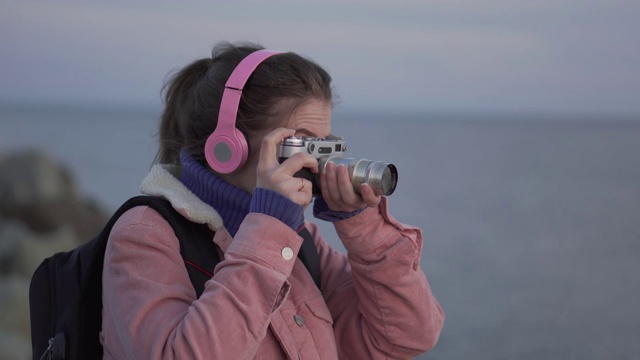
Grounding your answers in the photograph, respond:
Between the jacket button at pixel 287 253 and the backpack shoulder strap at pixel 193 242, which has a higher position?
the jacket button at pixel 287 253

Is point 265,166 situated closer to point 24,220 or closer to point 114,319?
point 114,319

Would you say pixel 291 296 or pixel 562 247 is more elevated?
pixel 291 296

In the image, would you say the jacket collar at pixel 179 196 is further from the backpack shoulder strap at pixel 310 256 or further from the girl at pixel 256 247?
the backpack shoulder strap at pixel 310 256

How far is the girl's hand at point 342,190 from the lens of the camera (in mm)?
1268

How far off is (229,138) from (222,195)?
0.35 ft

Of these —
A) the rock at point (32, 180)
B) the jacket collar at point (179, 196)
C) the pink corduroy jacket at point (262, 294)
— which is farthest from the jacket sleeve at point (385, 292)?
the rock at point (32, 180)

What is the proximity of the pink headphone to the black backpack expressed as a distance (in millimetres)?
119

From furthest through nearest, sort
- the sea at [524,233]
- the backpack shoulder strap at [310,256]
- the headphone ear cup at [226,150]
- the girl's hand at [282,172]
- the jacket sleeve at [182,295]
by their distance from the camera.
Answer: the sea at [524,233] < the backpack shoulder strap at [310,256] < the headphone ear cup at [226,150] < the girl's hand at [282,172] < the jacket sleeve at [182,295]

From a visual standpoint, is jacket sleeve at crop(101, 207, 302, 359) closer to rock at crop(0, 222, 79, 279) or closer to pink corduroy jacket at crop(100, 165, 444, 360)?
pink corduroy jacket at crop(100, 165, 444, 360)

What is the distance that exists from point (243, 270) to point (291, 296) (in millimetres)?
260

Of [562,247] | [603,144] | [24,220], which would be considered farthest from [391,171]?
[603,144]

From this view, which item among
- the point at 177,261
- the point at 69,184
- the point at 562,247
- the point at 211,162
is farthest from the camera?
the point at 69,184

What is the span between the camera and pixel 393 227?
1.40 m

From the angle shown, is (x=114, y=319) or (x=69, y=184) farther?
(x=69, y=184)
